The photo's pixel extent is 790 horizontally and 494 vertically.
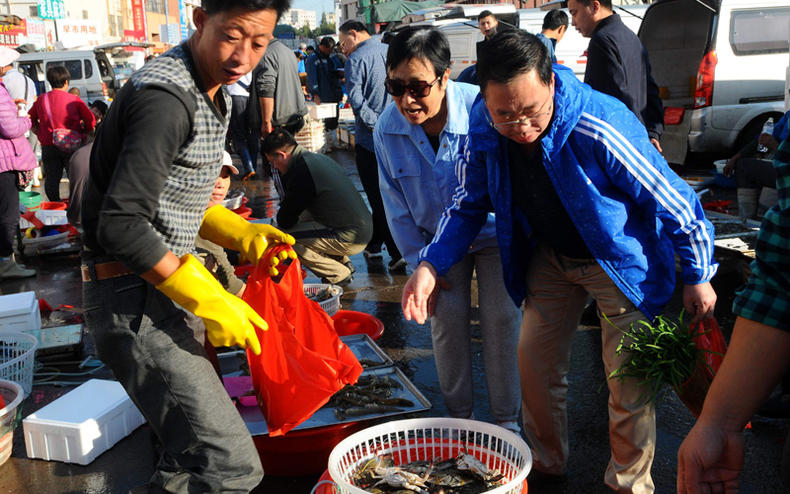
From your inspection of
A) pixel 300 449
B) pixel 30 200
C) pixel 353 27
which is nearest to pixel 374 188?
pixel 353 27

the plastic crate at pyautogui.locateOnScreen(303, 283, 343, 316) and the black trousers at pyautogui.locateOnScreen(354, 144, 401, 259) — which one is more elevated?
the black trousers at pyautogui.locateOnScreen(354, 144, 401, 259)

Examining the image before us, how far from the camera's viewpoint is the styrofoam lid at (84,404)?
3.55m

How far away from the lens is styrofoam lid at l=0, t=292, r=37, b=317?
4.66 metres

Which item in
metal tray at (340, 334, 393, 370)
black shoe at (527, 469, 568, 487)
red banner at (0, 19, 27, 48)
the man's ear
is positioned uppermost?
red banner at (0, 19, 27, 48)

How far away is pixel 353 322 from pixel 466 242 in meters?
2.02

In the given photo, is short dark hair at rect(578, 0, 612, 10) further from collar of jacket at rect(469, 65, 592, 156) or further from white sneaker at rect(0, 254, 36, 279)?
white sneaker at rect(0, 254, 36, 279)

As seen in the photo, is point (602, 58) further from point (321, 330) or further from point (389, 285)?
point (321, 330)

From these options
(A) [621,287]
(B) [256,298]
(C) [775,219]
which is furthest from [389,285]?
(C) [775,219]

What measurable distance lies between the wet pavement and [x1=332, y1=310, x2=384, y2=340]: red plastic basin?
0.28 m

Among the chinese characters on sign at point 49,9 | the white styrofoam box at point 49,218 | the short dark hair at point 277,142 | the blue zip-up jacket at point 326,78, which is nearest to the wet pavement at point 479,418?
the short dark hair at point 277,142

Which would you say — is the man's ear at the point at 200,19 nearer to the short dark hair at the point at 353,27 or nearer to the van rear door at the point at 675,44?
the short dark hair at the point at 353,27

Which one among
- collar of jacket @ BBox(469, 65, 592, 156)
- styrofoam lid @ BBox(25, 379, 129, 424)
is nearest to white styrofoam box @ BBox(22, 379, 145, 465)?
styrofoam lid @ BBox(25, 379, 129, 424)

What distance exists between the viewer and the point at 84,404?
3.69m

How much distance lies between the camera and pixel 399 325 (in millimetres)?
5324
